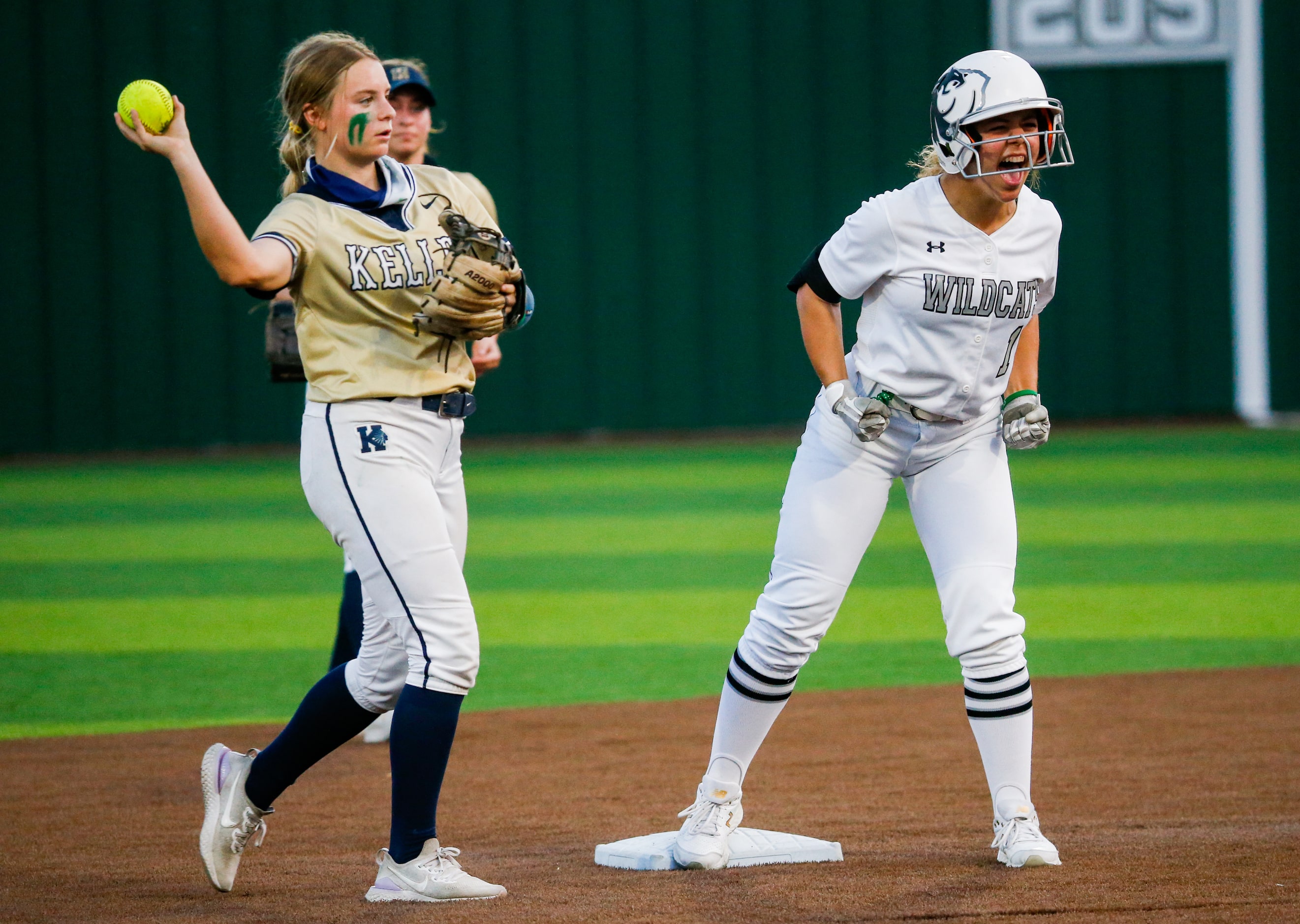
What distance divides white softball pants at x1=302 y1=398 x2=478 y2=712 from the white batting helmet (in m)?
1.31

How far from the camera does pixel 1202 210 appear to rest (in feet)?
58.9

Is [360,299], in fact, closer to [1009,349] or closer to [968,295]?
[968,295]

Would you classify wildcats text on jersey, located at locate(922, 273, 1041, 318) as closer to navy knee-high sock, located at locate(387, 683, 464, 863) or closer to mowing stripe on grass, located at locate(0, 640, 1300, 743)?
navy knee-high sock, located at locate(387, 683, 464, 863)

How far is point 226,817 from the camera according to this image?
3387 mm

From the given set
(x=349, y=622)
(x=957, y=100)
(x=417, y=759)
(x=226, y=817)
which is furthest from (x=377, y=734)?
(x=957, y=100)

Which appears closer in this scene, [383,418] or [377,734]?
[383,418]

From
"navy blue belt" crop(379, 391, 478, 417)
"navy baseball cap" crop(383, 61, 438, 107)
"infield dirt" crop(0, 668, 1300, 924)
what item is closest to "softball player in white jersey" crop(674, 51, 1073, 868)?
"infield dirt" crop(0, 668, 1300, 924)

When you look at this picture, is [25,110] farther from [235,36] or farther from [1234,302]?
[1234,302]

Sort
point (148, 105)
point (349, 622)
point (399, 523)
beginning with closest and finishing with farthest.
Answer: point (148, 105), point (399, 523), point (349, 622)

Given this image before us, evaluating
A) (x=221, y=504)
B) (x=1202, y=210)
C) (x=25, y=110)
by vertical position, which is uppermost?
(x=25, y=110)

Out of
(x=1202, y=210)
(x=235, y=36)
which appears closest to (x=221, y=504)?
(x=235, y=36)

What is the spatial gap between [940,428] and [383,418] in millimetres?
1284

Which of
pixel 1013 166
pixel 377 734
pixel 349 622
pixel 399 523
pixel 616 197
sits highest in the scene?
pixel 616 197

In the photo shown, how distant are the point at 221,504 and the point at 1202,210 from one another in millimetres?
11872
